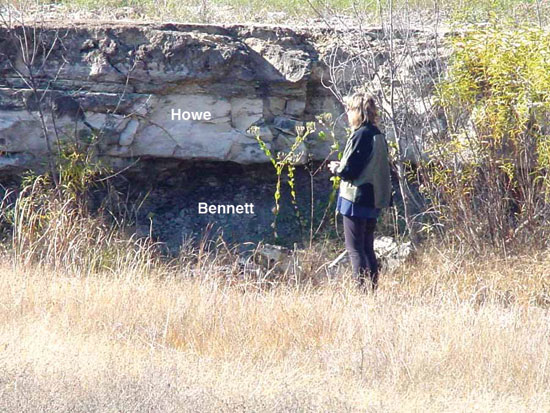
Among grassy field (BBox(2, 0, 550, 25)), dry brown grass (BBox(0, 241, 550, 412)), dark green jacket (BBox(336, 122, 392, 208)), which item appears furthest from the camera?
grassy field (BBox(2, 0, 550, 25))

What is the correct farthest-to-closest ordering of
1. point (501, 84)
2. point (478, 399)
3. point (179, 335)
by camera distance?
point (501, 84) < point (179, 335) < point (478, 399)

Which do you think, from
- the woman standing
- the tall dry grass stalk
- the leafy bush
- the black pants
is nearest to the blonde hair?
the woman standing

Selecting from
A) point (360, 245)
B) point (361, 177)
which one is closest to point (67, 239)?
point (360, 245)

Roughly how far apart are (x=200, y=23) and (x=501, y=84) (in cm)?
338

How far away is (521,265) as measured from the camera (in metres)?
8.02

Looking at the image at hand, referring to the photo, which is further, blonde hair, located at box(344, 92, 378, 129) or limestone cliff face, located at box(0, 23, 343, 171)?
limestone cliff face, located at box(0, 23, 343, 171)

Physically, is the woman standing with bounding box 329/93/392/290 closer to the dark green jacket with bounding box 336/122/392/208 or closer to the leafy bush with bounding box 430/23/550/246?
the dark green jacket with bounding box 336/122/392/208

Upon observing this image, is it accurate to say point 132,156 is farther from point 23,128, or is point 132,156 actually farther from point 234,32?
point 234,32

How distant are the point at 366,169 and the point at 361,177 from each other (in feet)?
0.24

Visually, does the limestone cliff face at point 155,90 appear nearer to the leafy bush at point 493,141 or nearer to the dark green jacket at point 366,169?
the leafy bush at point 493,141

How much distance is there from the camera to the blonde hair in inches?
275

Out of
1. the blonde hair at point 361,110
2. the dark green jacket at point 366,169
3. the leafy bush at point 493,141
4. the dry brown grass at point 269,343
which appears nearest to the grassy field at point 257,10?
the leafy bush at point 493,141

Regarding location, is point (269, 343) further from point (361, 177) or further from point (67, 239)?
point (67, 239)

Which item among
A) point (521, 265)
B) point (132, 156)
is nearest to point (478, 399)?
point (521, 265)
